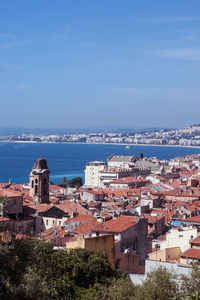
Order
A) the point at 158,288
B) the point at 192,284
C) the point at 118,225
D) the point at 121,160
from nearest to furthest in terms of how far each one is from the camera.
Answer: the point at 158,288 → the point at 192,284 → the point at 118,225 → the point at 121,160

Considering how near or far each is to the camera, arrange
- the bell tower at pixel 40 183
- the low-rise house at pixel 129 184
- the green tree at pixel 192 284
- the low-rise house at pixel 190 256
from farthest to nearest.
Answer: the low-rise house at pixel 129 184 < the bell tower at pixel 40 183 < the low-rise house at pixel 190 256 < the green tree at pixel 192 284

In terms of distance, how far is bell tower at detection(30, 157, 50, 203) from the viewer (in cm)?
3403

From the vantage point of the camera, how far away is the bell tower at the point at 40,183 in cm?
3403

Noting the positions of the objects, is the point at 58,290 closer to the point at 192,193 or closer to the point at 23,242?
the point at 23,242

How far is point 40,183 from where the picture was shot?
1344 inches

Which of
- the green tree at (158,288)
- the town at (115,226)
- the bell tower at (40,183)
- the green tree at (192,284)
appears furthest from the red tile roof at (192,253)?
the bell tower at (40,183)

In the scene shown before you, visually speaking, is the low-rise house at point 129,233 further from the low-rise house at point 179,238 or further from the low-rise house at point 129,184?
the low-rise house at point 129,184

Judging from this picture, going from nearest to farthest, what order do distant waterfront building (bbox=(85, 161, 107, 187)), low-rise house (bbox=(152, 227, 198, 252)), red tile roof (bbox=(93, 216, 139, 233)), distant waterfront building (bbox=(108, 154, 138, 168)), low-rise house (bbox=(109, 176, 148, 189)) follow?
1. low-rise house (bbox=(152, 227, 198, 252))
2. red tile roof (bbox=(93, 216, 139, 233))
3. low-rise house (bbox=(109, 176, 148, 189))
4. distant waterfront building (bbox=(85, 161, 107, 187))
5. distant waterfront building (bbox=(108, 154, 138, 168))

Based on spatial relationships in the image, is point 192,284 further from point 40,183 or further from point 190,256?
point 40,183

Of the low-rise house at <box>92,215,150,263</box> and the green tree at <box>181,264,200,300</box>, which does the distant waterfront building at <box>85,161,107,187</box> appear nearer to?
the low-rise house at <box>92,215,150,263</box>

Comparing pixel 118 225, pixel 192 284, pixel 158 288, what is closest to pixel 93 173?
pixel 118 225

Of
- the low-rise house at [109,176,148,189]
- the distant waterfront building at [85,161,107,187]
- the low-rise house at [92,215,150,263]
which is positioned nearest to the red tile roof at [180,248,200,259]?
the low-rise house at [92,215,150,263]

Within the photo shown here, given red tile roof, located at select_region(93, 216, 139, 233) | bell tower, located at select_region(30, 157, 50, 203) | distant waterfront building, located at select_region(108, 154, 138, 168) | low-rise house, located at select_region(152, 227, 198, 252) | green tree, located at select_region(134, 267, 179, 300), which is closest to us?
green tree, located at select_region(134, 267, 179, 300)

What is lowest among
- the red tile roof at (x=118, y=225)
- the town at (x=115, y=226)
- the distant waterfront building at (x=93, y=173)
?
the distant waterfront building at (x=93, y=173)
